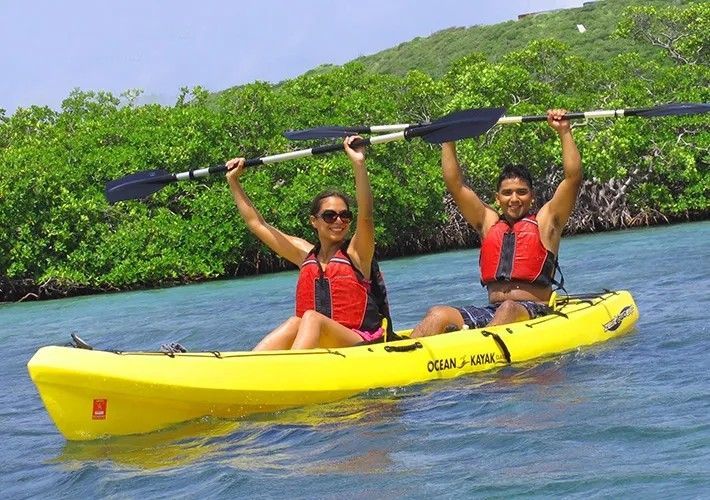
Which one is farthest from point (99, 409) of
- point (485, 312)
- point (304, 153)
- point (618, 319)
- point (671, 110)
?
point (671, 110)

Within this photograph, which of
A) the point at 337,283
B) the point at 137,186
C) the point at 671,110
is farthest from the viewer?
the point at 137,186

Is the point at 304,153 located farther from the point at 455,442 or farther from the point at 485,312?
the point at 455,442

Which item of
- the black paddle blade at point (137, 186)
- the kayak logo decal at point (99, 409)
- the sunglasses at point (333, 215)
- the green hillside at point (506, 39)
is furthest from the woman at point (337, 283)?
the green hillside at point (506, 39)

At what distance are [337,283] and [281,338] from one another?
1.35ft

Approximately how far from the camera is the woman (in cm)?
618

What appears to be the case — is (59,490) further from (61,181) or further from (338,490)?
(61,181)

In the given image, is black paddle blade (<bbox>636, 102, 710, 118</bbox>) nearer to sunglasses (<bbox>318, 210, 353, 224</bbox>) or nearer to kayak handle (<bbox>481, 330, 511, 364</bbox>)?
kayak handle (<bbox>481, 330, 511, 364</bbox>)

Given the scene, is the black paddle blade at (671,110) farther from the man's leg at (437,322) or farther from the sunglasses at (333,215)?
the sunglasses at (333,215)

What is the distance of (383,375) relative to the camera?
6.20 m

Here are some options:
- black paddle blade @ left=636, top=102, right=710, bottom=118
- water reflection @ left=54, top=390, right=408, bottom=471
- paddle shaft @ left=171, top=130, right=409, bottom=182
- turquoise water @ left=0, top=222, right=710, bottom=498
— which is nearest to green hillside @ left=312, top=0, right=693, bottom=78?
black paddle blade @ left=636, top=102, right=710, bottom=118

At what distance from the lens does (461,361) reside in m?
6.53

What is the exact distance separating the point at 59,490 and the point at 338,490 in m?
1.31

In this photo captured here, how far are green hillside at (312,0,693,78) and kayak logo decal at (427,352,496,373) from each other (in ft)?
116

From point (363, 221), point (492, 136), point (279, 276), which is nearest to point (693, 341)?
point (363, 221)
